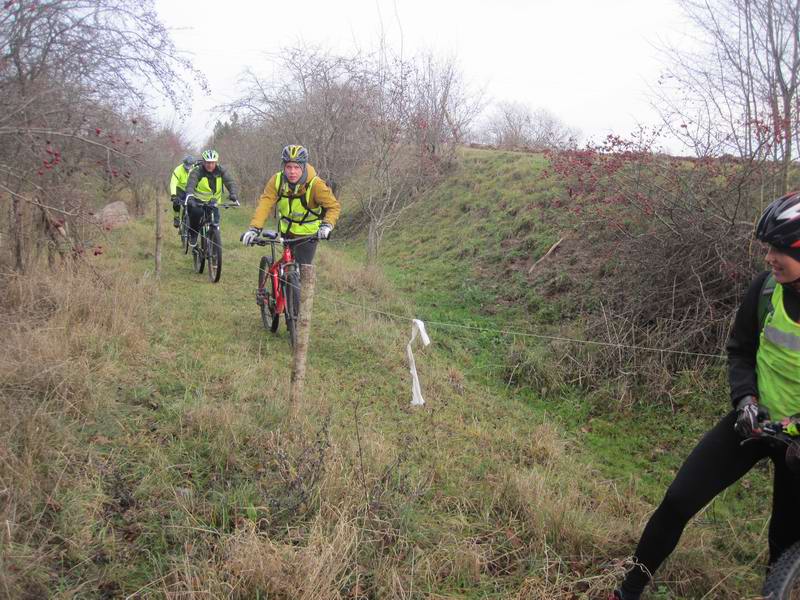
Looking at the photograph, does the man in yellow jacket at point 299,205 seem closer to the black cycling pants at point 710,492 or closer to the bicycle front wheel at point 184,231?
the bicycle front wheel at point 184,231

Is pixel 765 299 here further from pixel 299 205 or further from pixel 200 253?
pixel 200 253

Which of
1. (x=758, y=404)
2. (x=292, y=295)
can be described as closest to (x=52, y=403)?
(x=292, y=295)

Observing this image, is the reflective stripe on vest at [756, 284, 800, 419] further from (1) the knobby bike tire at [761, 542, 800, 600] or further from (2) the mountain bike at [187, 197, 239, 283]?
(2) the mountain bike at [187, 197, 239, 283]

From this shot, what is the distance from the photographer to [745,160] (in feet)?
19.8

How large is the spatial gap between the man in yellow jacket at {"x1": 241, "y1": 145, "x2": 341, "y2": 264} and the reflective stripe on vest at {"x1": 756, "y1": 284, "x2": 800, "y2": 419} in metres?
4.14

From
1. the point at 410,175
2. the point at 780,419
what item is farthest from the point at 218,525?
the point at 410,175

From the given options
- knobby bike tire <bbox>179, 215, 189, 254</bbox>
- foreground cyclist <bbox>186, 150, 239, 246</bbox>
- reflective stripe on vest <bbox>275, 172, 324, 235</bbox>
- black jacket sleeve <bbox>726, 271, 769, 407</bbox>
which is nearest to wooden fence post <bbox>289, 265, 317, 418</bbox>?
reflective stripe on vest <bbox>275, 172, 324, 235</bbox>

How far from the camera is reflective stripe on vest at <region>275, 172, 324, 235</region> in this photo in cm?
573

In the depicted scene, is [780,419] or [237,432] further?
[237,432]

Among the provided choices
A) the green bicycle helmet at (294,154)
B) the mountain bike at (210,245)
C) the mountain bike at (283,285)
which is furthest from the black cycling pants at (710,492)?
the mountain bike at (210,245)

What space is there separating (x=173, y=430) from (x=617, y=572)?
284cm

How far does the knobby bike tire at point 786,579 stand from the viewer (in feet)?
6.83

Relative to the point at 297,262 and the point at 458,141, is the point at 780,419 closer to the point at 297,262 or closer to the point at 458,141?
the point at 297,262

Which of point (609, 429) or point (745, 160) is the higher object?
point (745, 160)
